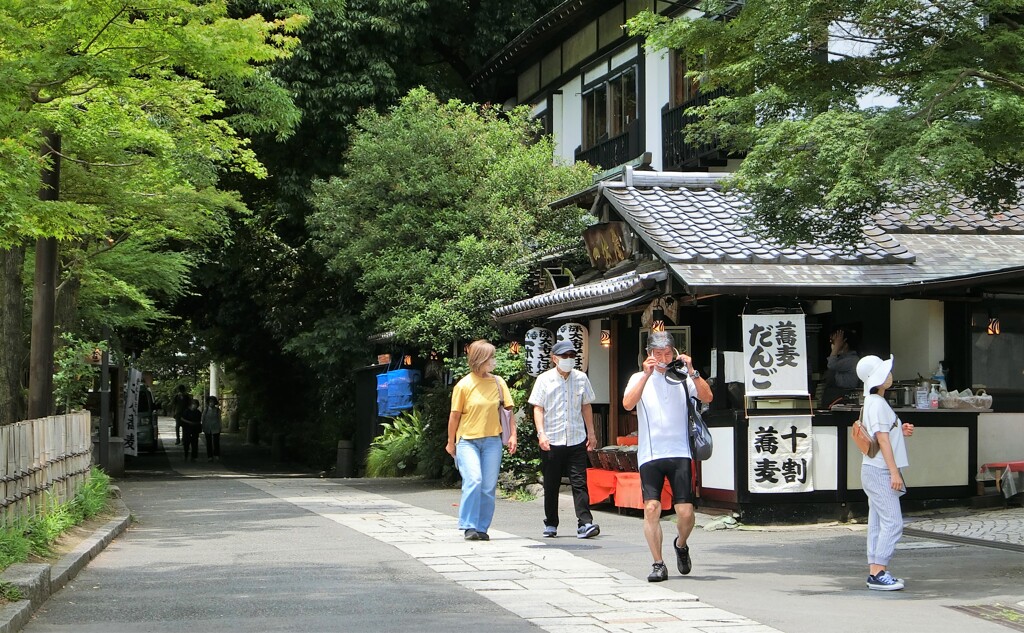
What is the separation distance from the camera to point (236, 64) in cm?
1400

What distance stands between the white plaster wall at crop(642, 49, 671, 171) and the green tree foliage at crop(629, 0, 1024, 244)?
12.1 meters

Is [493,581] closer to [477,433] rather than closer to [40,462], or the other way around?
[477,433]

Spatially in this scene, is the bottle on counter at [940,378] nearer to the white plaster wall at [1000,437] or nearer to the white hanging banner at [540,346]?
the white plaster wall at [1000,437]

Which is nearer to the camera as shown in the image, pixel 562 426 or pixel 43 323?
pixel 562 426

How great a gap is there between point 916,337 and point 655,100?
10.4m

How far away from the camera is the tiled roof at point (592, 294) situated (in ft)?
47.8

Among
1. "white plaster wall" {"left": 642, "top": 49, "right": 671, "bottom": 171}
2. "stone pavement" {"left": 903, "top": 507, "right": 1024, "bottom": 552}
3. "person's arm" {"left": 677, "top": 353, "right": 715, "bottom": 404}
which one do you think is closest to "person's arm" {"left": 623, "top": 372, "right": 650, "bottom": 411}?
"person's arm" {"left": 677, "top": 353, "right": 715, "bottom": 404}

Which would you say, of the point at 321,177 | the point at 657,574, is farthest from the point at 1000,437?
the point at 321,177

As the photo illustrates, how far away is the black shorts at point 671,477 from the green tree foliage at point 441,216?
10.4m

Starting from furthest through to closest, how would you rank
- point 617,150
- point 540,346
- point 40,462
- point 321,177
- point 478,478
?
point 321,177 → point 617,150 → point 540,346 → point 478,478 → point 40,462

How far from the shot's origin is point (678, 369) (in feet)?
31.8

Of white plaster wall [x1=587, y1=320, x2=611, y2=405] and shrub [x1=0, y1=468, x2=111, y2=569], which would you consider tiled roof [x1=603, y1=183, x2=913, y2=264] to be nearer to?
white plaster wall [x1=587, y1=320, x2=611, y2=405]

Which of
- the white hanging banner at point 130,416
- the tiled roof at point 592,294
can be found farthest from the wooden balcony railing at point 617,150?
the white hanging banner at point 130,416

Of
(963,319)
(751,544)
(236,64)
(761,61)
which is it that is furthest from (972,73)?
(236,64)
